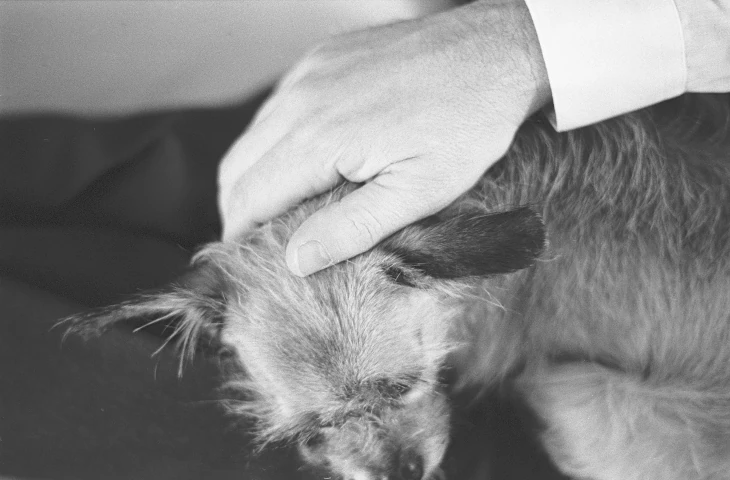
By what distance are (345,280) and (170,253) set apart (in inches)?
28.3

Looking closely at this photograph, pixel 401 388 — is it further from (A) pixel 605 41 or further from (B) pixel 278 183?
(A) pixel 605 41

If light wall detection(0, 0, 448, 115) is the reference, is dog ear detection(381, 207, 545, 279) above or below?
below

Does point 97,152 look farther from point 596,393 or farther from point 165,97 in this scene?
point 596,393

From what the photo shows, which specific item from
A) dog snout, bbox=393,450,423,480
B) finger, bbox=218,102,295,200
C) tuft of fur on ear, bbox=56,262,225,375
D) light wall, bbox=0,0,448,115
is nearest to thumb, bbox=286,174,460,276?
finger, bbox=218,102,295,200

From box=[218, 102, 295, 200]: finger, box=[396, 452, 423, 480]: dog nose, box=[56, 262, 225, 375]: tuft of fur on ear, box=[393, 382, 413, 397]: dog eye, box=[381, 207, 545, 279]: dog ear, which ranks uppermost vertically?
box=[218, 102, 295, 200]: finger

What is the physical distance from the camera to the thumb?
3.97 feet

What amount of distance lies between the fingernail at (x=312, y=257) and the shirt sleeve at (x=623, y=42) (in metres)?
0.59

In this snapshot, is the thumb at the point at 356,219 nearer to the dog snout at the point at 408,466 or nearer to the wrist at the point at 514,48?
the wrist at the point at 514,48

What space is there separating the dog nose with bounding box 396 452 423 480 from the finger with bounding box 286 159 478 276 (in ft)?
1.74

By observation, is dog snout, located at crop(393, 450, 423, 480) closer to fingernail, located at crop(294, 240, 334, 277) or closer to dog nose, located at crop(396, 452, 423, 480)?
dog nose, located at crop(396, 452, 423, 480)

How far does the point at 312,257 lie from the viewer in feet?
4.01

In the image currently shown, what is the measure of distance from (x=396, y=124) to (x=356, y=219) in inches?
8.1

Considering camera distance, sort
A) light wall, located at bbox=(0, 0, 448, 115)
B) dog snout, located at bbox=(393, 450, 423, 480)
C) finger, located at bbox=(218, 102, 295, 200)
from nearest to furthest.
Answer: finger, located at bbox=(218, 102, 295, 200), dog snout, located at bbox=(393, 450, 423, 480), light wall, located at bbox=(0, 0, 448, 115)

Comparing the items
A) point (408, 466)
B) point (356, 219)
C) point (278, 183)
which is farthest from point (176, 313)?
point (408, 466)
